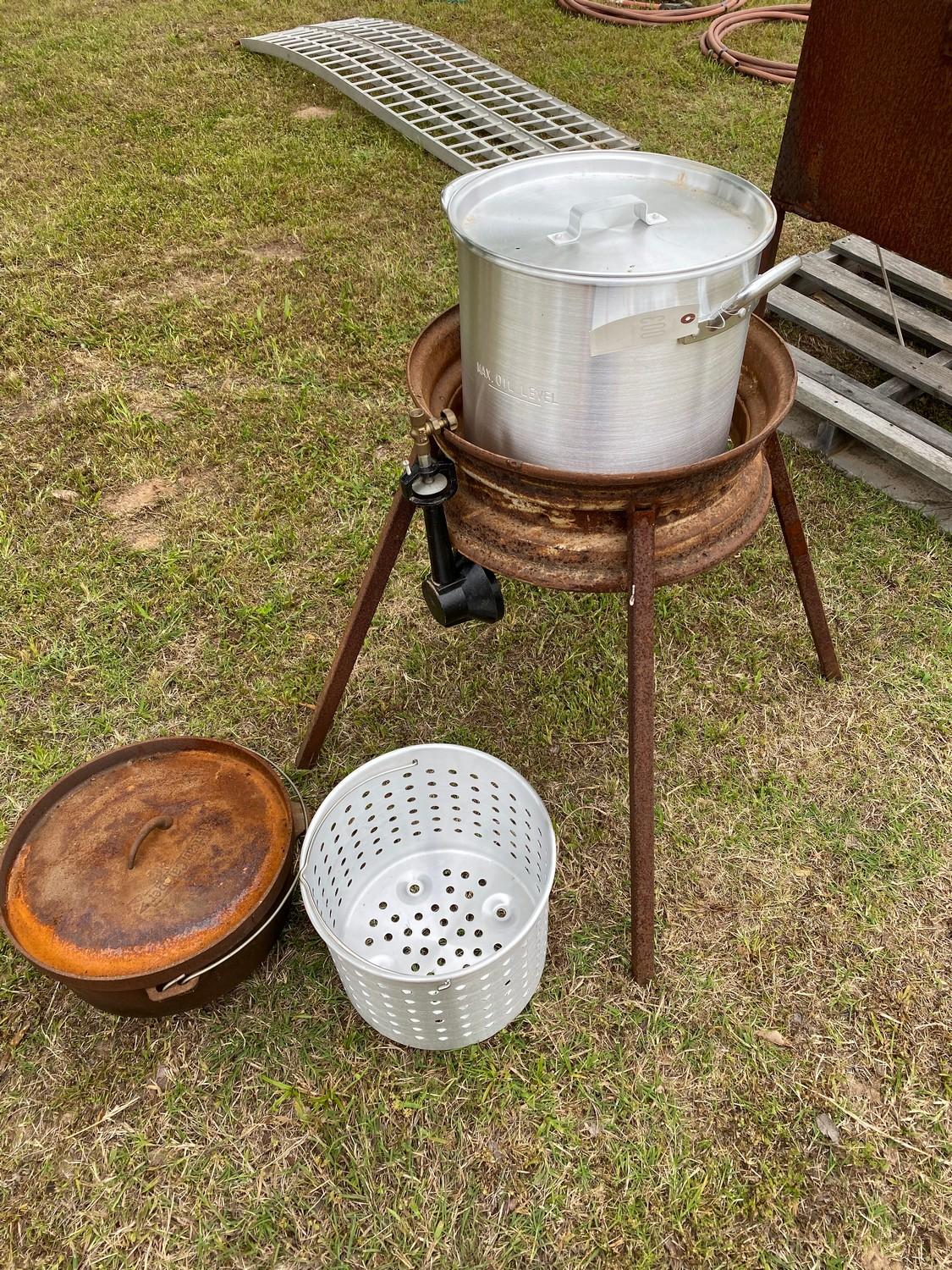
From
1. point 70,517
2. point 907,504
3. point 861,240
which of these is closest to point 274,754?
point 70,517

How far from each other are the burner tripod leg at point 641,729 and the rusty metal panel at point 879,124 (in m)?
1.23

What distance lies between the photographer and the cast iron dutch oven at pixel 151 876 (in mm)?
1524

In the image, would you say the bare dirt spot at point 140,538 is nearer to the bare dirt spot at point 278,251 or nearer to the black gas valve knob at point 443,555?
the black gas valve knob at point 443,555

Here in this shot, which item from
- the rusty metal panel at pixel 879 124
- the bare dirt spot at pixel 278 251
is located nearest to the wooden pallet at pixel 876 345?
the rusty metal panel at pixel 879 124

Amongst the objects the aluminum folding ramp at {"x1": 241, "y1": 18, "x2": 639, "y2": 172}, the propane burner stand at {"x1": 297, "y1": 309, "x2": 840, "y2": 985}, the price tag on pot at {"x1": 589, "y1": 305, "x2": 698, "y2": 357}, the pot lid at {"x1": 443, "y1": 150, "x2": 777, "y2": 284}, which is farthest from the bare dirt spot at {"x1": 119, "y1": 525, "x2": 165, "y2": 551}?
the aluminum folding ramp at {"x1": 241, "y1": 18, "x2": 639, "y2": 172}

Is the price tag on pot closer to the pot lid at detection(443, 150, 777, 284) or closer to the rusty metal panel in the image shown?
the pot lid at detection(443, 150, 777, 284)

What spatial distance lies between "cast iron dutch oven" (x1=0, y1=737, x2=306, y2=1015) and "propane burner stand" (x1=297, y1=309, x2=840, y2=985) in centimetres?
59

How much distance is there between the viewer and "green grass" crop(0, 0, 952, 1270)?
1505 mm

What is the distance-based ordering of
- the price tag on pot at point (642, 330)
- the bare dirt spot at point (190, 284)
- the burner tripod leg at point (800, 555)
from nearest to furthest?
the price tag on pot at point (642, 330) < the burner tripod leg at point (800, 555) < the bare dirt spot at point (190, 284)

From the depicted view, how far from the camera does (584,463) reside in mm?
1394

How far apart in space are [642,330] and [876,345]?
7.33 feet

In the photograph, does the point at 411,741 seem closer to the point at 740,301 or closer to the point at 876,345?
the point at 740,301

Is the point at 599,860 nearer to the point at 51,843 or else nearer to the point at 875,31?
the point at 51,843

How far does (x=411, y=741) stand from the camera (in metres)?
2.22
